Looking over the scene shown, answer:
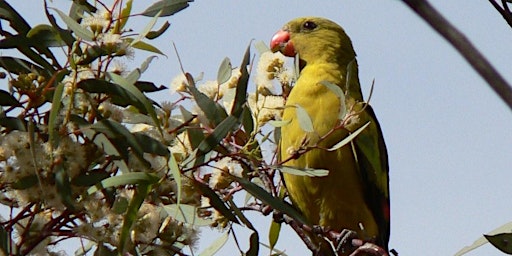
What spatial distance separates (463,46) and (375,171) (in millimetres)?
2188

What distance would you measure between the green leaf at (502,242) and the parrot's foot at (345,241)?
38.9 inches

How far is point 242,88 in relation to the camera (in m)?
1.32

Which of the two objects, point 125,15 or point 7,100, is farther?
point 125,15

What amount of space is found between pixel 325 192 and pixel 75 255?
1.02m

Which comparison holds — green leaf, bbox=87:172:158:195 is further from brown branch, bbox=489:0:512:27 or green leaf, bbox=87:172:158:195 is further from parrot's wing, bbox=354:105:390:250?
parrot's wing, bbox=354:105:390:250

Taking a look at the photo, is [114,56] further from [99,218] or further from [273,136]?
[273,136]

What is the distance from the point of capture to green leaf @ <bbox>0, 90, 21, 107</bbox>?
48.0 inches

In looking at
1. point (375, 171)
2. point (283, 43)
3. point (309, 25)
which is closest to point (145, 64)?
point (375, 171)

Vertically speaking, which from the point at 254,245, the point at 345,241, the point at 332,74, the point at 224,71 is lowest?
the point at 345,241

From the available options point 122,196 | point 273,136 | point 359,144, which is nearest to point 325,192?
point 359,144

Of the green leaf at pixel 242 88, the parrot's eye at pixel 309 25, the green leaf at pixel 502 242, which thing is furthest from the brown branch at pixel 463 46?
the parrot's eye at pixel 309 25

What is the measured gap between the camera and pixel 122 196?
1226 millimetres

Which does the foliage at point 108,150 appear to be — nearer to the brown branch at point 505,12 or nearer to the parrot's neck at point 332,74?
the brown branch at point 505,12

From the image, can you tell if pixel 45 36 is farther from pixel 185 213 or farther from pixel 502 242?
pixel 502 242
